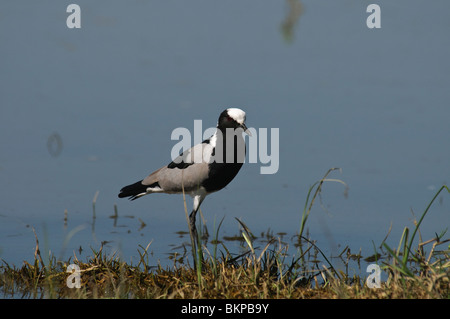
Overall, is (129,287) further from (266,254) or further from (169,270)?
(266,254)

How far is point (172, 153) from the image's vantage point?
288 inches

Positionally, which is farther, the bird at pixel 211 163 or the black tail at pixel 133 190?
the black tail at pixel 133 190

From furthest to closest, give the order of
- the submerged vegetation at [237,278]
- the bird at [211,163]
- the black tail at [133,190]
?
the black tail at [133,190]
the bird at [211,163]
the submerged vegetation at [237,278]

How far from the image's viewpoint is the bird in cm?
658

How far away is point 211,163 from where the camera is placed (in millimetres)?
6629

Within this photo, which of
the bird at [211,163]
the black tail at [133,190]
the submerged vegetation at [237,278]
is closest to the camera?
the submerged vegetation at [237,278]

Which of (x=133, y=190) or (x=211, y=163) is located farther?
(x=133, y=190)

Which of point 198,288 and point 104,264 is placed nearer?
point 198,288

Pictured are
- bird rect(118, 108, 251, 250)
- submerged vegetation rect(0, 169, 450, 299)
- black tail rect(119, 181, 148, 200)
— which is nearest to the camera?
submerged vegetation rect(0, 169, 450, 299)

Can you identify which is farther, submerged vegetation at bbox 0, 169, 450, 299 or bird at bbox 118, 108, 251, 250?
bird at bbox 118, 108, 251, 250

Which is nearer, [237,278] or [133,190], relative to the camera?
[237,278]

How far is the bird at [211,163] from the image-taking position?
259 inches
